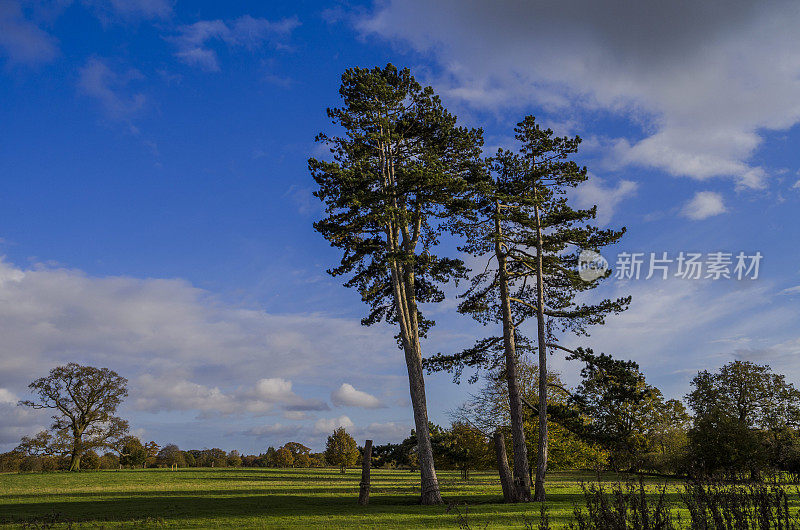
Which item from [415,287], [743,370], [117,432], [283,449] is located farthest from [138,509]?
[283,449]

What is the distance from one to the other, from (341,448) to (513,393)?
138 ft

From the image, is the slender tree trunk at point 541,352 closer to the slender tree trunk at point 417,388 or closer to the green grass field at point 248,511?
the green grass field at point 248,511

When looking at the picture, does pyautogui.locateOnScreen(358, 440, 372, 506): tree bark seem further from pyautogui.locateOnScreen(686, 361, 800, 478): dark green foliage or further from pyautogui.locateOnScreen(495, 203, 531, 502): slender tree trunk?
pyautogui.locateOnScreen(686, 361, 800, 478): dark green foliage

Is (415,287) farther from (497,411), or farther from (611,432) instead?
(497,411)

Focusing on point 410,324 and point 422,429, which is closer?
point 422,429

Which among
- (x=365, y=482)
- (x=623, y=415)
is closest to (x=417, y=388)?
(x=365, y=482)

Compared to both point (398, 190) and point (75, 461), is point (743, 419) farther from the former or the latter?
point (75, 461)

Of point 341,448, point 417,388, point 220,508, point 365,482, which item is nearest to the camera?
point 220,508

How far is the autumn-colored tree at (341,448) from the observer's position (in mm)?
63037

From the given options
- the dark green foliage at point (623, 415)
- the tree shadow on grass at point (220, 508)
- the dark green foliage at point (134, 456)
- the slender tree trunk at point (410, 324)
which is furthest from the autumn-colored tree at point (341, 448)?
the slender tree trunk at point (410, 324)

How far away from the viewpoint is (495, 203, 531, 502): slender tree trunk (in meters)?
23.8

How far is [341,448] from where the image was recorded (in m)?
63.3

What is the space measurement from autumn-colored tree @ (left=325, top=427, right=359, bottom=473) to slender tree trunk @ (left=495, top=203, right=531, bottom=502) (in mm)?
40005

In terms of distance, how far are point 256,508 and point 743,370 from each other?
5471 cm
